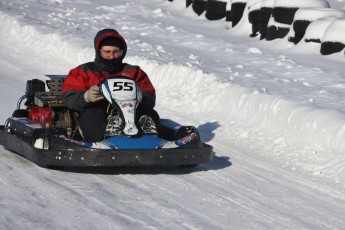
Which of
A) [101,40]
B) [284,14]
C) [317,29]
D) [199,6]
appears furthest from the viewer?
[199,6]

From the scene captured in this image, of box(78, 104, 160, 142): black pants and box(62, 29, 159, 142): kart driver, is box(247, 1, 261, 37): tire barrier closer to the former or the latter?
box(62, 29, 159, 142): kart driver

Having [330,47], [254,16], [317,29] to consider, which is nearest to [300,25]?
[317,29]

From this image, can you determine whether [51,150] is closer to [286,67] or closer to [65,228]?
[65,228]

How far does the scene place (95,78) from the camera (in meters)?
7.48

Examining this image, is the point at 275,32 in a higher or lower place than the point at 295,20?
lower

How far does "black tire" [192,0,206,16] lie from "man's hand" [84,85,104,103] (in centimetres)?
1109

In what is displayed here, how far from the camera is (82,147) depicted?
6.74m

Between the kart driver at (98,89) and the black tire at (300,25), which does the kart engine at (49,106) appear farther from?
Answer: the black tire at (300,25)

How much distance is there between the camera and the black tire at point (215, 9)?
1738cm

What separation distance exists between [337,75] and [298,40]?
2.63m

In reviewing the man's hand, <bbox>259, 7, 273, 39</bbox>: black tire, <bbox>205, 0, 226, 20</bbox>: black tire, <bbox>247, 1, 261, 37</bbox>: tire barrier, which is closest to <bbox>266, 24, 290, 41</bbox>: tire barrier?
<bbox>259, 7, 273, 39</bbox>: black tire

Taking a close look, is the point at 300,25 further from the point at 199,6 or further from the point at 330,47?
the point at 199,6

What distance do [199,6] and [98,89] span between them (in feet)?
36.7

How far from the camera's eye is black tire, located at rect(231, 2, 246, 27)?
16.6 meters
